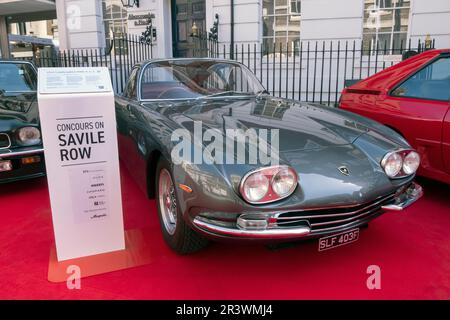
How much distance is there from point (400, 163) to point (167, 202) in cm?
173

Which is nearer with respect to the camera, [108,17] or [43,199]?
[43,199]

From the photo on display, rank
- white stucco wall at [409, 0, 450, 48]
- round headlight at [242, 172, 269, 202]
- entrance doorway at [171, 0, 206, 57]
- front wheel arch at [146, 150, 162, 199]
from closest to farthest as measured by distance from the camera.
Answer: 1. round headlight at [242, 172, 269, 202]
2. front wheel arch at [146, 150, 162, 199]
3. white stucco wall at [409, 0, 450, 48]
4. entrance doorway at [171, 0, 206, 57]

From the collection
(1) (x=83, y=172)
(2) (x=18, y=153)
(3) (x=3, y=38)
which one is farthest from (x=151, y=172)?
(3) (x=3, y=38)

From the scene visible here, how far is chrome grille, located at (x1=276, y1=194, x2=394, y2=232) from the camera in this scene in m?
2.20

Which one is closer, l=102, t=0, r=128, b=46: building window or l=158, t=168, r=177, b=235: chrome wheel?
l=158, t=168, r=177, b=235: chrome wheel

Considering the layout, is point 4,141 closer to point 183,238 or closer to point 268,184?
point 183,238

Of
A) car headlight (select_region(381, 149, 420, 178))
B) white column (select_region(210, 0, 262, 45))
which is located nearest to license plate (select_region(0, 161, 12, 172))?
car headlight (select_region(381, 149, 420, 178))

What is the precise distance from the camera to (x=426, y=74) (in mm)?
3859

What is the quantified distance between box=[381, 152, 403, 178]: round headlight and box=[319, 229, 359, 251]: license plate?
1.55 ft

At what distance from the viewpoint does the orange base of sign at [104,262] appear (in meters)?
2.59

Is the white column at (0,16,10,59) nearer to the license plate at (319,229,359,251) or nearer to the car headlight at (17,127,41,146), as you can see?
the car headlight at (17,127,41,146)

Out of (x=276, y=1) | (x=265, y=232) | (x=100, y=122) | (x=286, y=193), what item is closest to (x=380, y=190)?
(x=286, y=193)
